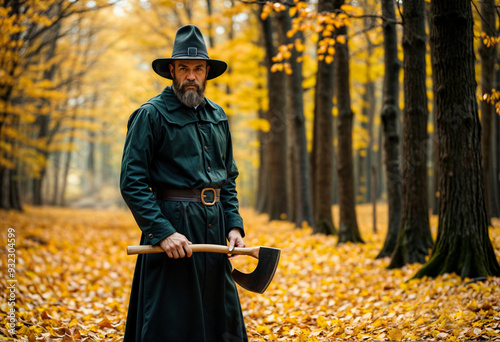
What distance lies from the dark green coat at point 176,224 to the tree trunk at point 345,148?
6573 mm

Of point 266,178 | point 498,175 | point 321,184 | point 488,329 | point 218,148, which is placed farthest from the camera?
point 266,178

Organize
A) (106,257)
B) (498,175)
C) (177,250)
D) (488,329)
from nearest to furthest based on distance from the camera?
(177,250), (488,329), (106,257), (498,175)

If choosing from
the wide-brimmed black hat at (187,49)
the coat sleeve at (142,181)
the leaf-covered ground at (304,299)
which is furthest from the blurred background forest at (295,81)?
the coat sleeve at (142,181)

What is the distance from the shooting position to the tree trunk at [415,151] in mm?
6793

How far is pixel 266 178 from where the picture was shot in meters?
18.5

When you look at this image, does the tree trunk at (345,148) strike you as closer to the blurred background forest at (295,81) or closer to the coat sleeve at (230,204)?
the blurred background forest at (295,81)

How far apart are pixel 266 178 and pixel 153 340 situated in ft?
51.5

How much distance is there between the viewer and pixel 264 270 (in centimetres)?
305

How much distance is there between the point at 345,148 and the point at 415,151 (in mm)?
2697

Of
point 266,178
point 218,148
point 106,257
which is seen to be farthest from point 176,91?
point 266,178

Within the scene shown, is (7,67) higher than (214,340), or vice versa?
(7,67)

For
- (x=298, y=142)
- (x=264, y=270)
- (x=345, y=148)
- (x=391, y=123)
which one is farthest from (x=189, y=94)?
(x=298, y=142)

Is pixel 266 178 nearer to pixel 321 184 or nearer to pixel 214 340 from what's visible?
pixel 321 184

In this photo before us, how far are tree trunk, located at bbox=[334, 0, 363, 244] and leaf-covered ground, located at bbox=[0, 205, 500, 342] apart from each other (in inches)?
20.1
